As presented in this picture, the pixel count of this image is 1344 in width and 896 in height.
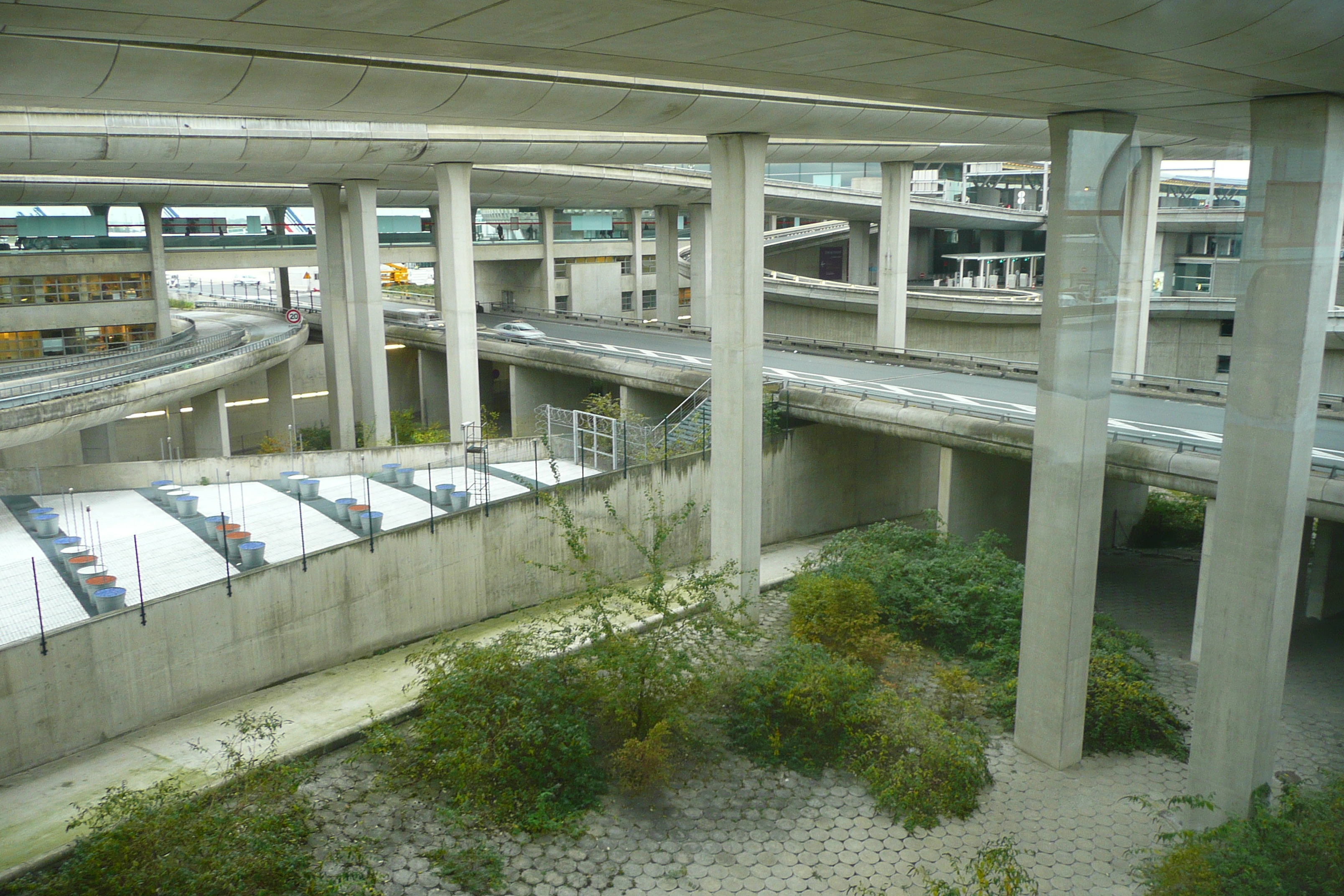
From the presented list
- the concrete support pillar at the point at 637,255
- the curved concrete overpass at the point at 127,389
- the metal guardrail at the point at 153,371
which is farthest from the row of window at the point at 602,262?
the curved concrete overpass at the point at 127,389

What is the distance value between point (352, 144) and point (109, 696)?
1450cm

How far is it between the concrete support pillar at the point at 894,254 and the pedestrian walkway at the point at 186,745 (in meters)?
Result: 21.6

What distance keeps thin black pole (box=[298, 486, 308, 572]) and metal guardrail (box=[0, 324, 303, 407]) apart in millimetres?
7320

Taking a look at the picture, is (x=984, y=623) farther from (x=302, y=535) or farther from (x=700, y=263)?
(x=700, y=263)

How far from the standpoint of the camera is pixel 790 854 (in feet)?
37.7

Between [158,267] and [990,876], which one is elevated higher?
[158,267]

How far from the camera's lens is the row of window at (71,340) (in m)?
38.4

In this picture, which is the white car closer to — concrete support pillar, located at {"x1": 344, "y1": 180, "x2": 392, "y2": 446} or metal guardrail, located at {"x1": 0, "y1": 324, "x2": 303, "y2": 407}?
concrete support pillar, located at {"x1": 344, "y1": 180, "x2": 392, "y2": 446}

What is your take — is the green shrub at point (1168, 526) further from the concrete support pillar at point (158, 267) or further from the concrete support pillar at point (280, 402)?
the concrete support pillar at point (158, 267)

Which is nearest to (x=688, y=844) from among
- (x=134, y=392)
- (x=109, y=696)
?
(x=109, y=696)

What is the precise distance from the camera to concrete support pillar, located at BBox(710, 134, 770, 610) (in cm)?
1794

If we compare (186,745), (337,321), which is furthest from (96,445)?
(186,745)

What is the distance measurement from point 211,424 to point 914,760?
28.7m

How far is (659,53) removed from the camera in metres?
9.50
